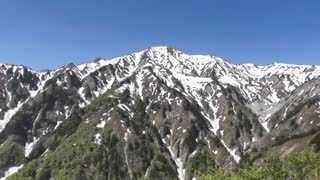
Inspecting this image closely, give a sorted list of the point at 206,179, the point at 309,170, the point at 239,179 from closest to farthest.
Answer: the point at 309,170, the point at 239,179, the point at 206,179

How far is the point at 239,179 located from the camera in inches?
5153

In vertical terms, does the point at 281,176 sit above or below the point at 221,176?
below

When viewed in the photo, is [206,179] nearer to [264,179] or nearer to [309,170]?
[264,179]

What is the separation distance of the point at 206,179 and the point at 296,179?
95.8 feet

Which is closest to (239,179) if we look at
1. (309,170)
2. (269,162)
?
(269,162)

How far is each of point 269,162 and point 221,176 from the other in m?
20.8

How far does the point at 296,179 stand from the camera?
122 metres

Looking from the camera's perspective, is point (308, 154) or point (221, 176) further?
point (221, 176)

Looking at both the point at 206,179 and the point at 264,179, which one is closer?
the point at 264,179

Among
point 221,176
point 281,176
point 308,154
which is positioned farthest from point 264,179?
point 221,176

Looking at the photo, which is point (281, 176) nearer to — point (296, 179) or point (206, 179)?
point (296, 179)

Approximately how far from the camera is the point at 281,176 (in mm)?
119750

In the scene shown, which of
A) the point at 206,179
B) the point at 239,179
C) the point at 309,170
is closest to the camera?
the point at 309,170

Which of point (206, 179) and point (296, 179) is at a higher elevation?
point (206, 179)
